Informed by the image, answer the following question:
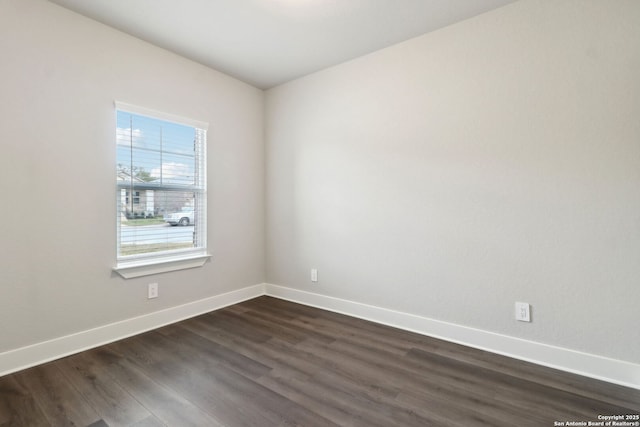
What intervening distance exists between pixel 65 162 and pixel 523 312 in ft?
11.3

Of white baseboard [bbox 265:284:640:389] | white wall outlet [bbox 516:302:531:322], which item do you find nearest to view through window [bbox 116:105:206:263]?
white baseboard [bbox 265:284:640:389]

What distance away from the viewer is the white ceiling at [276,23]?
2.11 metres

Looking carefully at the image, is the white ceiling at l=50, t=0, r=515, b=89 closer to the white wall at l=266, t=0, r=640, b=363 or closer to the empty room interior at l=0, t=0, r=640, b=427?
the empty room interior at l=0, t=0, r=640, b=427

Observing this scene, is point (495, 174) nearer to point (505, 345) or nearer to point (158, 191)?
point (505, 345)

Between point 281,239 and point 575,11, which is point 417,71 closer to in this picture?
point 575,11

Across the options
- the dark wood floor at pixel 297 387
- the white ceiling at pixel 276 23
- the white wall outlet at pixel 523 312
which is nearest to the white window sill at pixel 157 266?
the dark wood floor at pixel 297 387

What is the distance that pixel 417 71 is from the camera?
2520 millimetres

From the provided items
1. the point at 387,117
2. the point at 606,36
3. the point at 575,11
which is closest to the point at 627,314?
the point at 606,36

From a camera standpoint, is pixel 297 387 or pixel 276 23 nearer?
pixel 297 387

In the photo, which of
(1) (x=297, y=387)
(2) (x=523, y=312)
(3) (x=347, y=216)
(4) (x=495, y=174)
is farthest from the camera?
(3) (x=347, y=216)

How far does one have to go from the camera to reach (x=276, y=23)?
2.32m

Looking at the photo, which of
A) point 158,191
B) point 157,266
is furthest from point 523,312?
point 158,191

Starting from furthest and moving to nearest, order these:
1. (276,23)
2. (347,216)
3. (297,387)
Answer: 1. (347,216)
2. (276,23)
3. (297,387)

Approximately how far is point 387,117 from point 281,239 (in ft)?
5.94
